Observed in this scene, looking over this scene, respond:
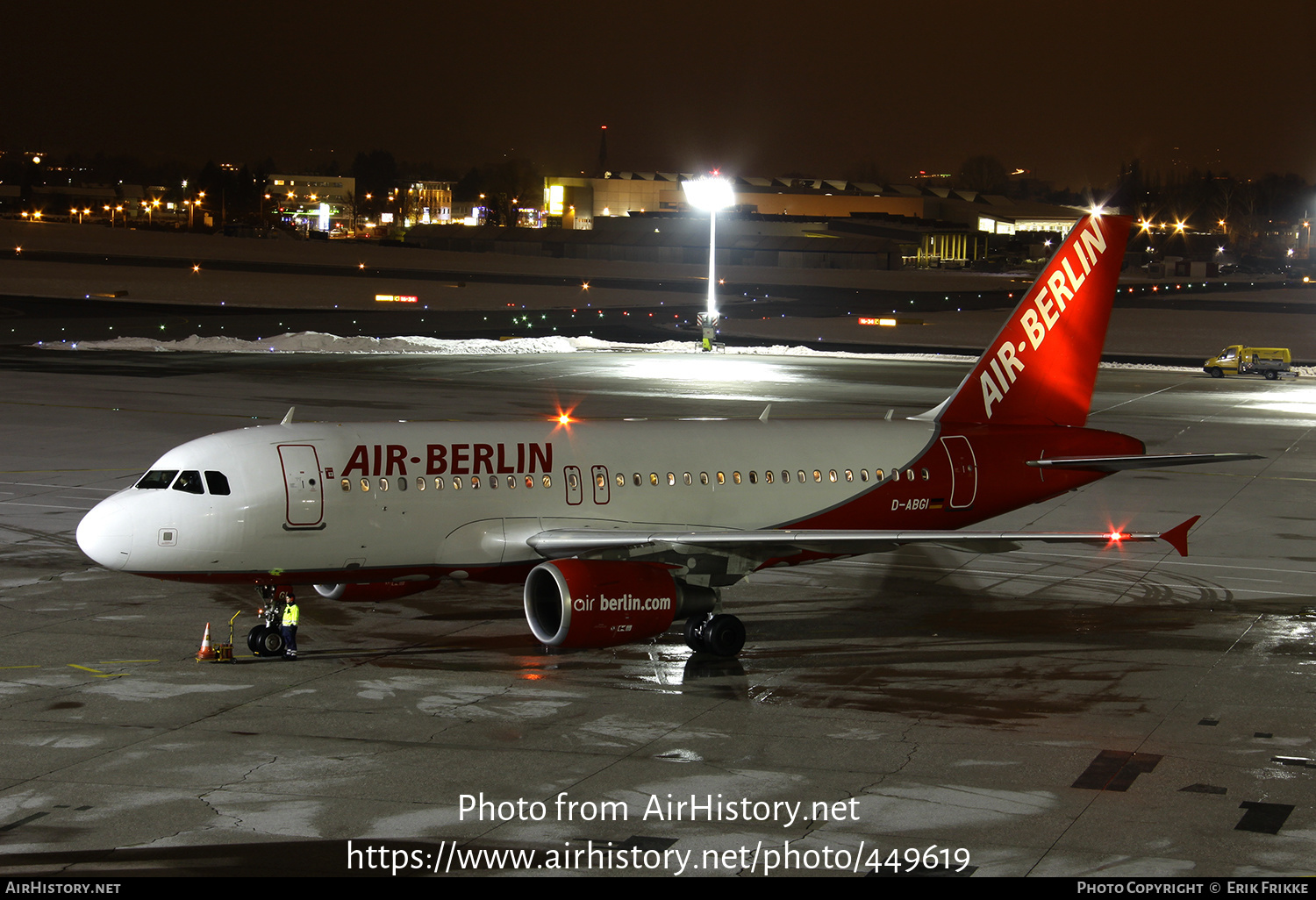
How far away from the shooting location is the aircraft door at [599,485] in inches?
1095

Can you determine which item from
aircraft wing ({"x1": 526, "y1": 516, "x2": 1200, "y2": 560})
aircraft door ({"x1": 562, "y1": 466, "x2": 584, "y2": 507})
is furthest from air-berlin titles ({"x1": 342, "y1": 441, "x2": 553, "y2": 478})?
aircraft wing ({"x1": 526, "y1": 516, "x2": 1200, "y2": 560})

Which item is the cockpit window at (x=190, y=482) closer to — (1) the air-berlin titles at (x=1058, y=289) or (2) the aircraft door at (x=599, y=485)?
(2) the aircraft door at (x=599, y=485)

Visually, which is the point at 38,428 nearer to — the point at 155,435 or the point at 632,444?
the point at 155,435

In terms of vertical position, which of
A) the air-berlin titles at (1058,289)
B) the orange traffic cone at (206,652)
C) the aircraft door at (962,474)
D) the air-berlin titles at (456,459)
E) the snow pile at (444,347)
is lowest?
the orange traffic cone at (206,652)

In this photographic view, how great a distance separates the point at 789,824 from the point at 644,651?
9407 millimetres

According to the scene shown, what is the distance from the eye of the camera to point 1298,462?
52438 millimetres

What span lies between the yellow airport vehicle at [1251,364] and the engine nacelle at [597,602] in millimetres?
75223

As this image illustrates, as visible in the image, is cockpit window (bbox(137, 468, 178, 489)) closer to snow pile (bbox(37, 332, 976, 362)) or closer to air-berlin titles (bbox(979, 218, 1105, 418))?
air-berlin titles (bbox(979, 218, 1105, 418))

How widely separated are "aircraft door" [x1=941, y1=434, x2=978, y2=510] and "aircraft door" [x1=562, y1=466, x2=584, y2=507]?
29.7 ft

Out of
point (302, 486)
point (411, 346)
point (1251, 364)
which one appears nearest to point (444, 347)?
point (411, 346)

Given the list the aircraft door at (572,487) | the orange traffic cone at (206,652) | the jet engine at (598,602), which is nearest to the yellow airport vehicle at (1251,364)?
the aircraft door at (572,487)

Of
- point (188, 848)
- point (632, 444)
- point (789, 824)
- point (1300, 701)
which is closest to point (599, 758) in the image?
point (789, 824)

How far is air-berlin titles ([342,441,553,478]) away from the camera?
26266 millimetres

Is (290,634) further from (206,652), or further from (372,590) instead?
(372,590)
